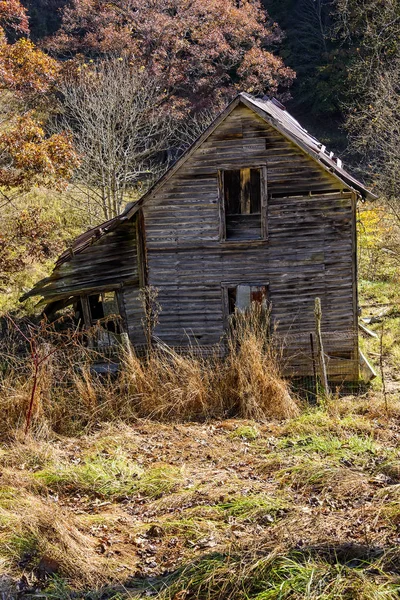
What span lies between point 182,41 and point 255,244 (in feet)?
59.5

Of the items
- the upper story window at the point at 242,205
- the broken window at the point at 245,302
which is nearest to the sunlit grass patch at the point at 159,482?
the broken window at the point at 245,302

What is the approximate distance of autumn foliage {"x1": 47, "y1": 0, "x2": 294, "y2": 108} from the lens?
28547 millimetres

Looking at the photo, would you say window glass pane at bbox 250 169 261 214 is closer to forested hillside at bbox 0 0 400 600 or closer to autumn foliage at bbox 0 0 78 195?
forested hillside at bbox 0 0 400 600

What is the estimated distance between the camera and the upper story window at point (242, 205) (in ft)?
47.6

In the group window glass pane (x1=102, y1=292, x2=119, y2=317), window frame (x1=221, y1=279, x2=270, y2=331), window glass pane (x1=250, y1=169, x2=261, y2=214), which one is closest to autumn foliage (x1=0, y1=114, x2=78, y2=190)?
window glass pane (x1=102, y1=292, x2=119, y2=317)

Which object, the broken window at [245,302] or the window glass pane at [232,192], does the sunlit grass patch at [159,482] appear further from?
the window glass pane at [232,192]

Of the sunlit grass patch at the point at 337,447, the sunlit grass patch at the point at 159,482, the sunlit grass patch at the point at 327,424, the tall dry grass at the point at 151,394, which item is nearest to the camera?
the sunlit grass patch at the point at 159,482

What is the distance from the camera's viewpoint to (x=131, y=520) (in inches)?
273

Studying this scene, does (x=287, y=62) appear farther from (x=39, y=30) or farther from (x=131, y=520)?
(x=131, y=520)

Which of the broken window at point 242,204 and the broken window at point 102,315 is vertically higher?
the broken window at point 242,204

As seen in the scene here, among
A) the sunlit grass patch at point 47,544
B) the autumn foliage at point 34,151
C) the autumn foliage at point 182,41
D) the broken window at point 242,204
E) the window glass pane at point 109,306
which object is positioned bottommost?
the sunlit grass patch at point 47,544

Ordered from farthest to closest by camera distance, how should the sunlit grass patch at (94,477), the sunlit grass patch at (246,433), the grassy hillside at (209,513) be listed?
the sunlit grass patch at (246,433)
the sunlit grass patch at (94,477)
the grassy hillside at (209,513)

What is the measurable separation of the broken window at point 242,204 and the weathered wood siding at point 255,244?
37 centimetres

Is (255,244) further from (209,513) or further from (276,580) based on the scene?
(276,580)
